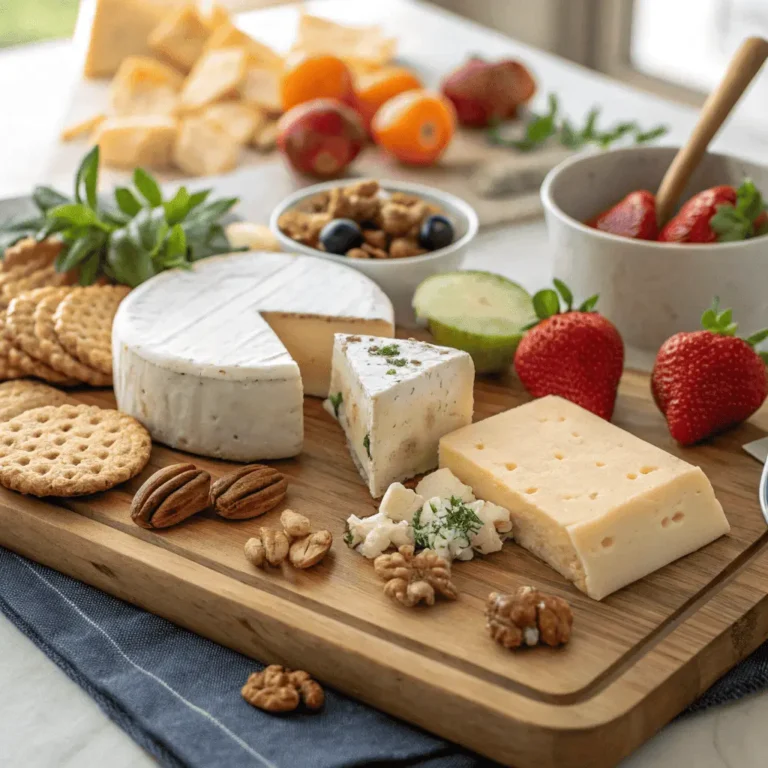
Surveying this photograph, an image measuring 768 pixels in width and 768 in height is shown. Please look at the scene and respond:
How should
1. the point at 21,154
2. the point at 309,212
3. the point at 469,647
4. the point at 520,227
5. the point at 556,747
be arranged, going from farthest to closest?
the point at 21,154 < the point at 520,227 < the point at 309,212 < the point at 469,647 < the point at 556,747

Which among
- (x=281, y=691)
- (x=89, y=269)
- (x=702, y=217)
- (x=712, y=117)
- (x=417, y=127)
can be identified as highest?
(x=712, y=117)

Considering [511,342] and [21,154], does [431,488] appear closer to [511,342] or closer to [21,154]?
[511,342]

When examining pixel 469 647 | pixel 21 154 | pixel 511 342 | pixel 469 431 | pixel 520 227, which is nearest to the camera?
pixel 469 647

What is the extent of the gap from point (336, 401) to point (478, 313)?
302mm

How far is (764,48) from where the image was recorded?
1848 mm

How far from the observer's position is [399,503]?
148 cm

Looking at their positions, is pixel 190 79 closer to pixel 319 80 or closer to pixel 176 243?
pixel 319 80

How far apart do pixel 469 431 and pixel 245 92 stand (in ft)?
5.59

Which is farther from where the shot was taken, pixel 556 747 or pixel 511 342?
pixel 511 342

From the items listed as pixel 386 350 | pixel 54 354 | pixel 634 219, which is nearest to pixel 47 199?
pixel 54 354

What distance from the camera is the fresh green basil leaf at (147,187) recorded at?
200cm

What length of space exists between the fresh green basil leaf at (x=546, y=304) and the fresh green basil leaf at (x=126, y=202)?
787mm

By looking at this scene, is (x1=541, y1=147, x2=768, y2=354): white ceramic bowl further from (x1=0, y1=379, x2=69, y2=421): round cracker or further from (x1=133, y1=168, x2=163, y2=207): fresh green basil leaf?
(x1=0, y1=379, x2=69, y2=421): round cracker

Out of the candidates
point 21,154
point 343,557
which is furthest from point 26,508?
point 21,154
